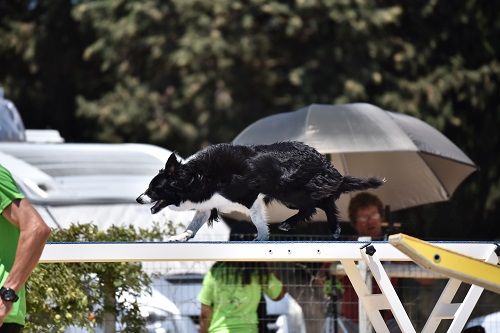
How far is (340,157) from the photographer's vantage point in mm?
9523

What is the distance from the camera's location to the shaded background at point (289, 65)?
1731cm

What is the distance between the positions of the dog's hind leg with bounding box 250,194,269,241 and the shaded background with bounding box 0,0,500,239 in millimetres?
10749

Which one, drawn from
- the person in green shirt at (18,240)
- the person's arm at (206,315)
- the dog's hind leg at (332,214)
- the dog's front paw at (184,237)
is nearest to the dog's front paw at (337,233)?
the dog's hind leg at (332,214)

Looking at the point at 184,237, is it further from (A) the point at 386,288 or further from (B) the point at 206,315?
→ (B) the point at 206,315

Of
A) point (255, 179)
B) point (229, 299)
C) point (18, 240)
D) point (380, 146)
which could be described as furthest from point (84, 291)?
point (18, 240)

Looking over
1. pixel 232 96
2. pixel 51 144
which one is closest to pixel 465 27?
pixel 232 96

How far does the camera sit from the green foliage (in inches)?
283

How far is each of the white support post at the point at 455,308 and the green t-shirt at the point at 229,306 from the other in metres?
2.05

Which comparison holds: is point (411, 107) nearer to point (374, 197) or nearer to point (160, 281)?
point (374, 197)

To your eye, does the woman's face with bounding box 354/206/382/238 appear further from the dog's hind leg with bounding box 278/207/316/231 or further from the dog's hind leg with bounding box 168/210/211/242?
the dog's hind leg with bounding box 168/210/211/242

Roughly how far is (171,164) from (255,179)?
0.46 metres

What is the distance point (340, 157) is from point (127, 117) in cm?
910

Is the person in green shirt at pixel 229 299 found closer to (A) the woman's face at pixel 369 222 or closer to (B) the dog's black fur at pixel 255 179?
(A) the woman's face at pixel 369 222

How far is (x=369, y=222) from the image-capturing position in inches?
344
